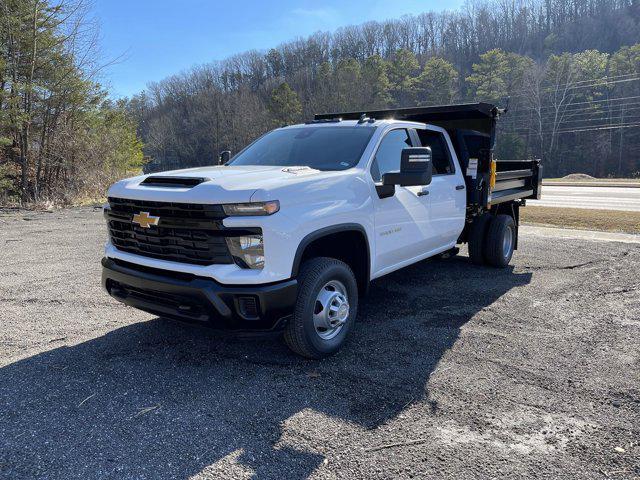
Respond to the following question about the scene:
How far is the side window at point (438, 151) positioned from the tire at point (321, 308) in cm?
219

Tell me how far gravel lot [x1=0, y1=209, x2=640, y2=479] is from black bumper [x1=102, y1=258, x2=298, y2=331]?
0.24 m

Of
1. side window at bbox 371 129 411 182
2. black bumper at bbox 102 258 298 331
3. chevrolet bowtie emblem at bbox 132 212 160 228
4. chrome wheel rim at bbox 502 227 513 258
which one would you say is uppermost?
side window at bbox 371 129 411 182

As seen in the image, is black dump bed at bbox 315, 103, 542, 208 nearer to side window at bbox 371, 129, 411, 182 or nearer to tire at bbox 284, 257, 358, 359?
side window at bbox 371, 129, 411, 182

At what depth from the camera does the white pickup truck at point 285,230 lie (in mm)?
3211

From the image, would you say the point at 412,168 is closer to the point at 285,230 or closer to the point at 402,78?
the point at 285,230

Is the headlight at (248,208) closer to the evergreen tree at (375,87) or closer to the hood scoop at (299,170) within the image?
the hood scoop at (299,170)

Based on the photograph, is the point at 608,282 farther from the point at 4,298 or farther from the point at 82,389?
the point at 4,298

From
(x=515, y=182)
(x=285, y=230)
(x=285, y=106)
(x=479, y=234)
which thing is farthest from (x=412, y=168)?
(x=285, y=106)

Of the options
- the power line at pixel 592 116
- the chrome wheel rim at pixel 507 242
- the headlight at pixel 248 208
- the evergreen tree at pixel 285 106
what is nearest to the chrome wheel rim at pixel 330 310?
the headlight at pixel 248 208

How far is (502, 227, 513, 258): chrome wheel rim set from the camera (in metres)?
7.08

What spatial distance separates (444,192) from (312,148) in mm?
1722

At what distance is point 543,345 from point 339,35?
364 ft

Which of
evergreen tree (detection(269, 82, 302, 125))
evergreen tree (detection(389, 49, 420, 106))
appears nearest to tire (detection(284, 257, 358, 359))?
evergreen tree (detection(269, 82, 302, 125))

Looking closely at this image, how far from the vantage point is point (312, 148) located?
4.62m
